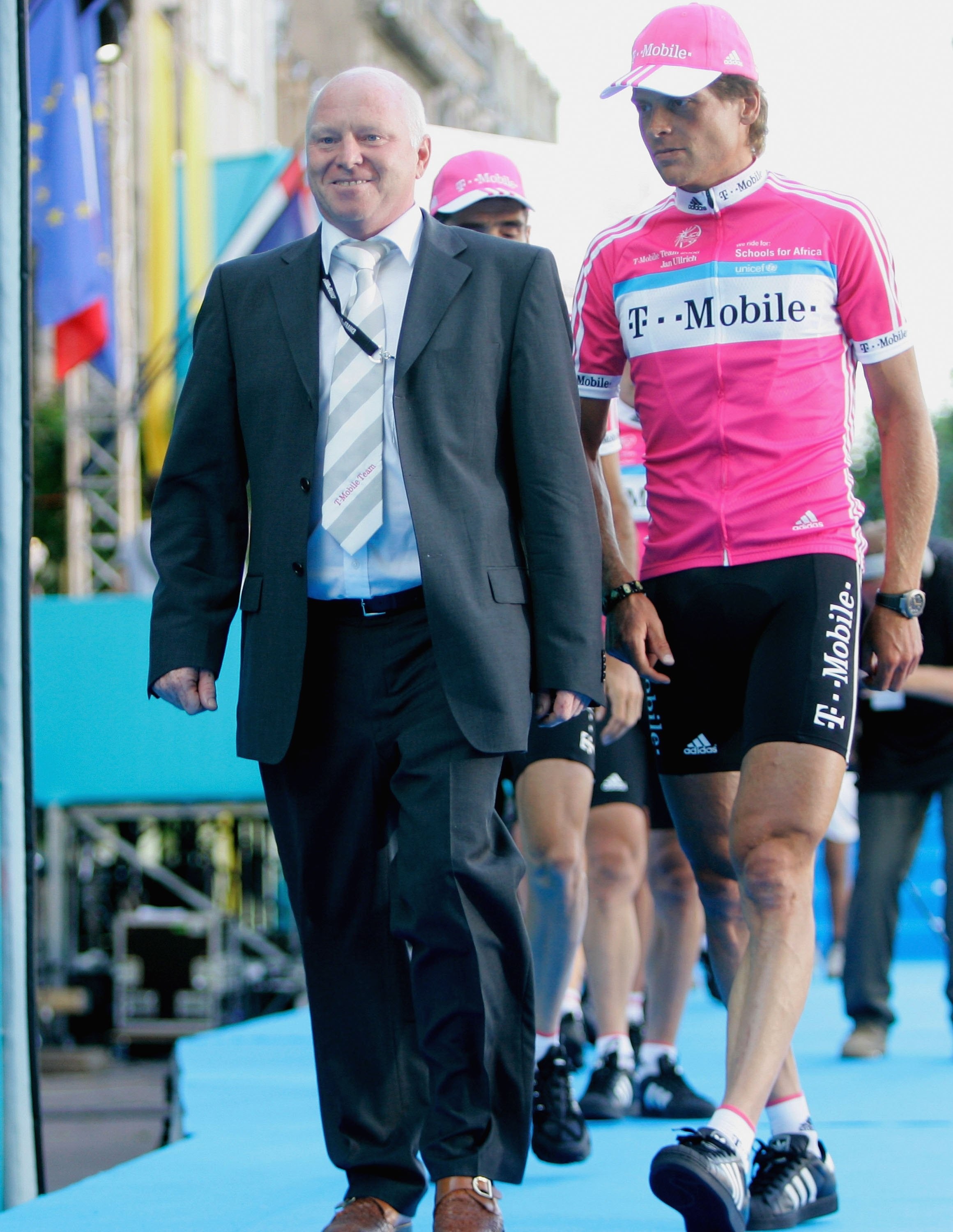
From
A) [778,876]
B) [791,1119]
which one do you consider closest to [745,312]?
[778,876]

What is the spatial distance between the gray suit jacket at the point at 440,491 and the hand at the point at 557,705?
0.02 metres

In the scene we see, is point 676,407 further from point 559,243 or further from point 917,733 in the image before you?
point 917,733

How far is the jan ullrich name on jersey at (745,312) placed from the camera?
3428mm

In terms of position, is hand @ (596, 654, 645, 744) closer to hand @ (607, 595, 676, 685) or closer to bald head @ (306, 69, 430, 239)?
hand @ (607, 595, 676, 685)

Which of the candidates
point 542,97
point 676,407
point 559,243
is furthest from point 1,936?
point 542,97

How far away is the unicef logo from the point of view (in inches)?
139

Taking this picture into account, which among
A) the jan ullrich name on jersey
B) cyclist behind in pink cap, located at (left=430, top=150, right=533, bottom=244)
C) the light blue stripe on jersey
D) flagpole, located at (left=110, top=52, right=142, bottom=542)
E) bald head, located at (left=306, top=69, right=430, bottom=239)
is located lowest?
the jan ullrich name on jersey

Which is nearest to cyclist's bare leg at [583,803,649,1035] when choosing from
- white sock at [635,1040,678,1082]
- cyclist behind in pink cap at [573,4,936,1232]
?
white sock at [635,1040,678,1082]

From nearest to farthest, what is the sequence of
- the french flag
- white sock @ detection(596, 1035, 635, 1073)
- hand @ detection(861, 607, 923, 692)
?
1. hand @ detection(861, 607, 923, 692)
2. white sock @ detection(596, 1035, 635, 1073)
3. the french flag

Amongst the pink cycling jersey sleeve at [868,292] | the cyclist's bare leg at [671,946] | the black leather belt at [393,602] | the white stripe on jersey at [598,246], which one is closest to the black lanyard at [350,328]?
the black leather belt at [393,602]

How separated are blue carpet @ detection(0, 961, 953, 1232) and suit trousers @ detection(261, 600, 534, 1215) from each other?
0.30 meters

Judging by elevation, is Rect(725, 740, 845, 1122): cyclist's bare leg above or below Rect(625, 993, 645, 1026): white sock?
above

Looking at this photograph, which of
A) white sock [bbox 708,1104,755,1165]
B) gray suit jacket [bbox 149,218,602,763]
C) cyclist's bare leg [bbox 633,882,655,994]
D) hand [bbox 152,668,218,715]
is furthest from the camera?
cyclist's bare leg [bbox 633,882,655,994]

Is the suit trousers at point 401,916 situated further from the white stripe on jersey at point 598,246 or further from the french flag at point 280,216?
the french flag at point 280,216
